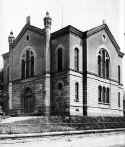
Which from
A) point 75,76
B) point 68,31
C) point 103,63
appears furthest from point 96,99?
point 68,31

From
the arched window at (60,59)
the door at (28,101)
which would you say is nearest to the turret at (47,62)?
the arched window at (60,59)

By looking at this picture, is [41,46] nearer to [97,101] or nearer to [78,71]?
[78,71]

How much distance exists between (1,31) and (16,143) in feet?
20.2

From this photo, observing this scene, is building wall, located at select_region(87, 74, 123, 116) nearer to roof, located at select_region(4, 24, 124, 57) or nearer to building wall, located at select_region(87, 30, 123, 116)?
building wall, located at select_region(87, 30, 123, 116)

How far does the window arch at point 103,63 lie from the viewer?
29.6 m

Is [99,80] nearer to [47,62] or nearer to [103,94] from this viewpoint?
[103,94]

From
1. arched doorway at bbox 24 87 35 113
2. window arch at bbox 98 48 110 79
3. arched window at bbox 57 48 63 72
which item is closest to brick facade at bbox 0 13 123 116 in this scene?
arched doorway at bbox 24 87 35 113

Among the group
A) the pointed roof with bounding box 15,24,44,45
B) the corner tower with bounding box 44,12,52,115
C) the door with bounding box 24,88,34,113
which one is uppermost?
the pointed roof with bounding box 15,24,44,45

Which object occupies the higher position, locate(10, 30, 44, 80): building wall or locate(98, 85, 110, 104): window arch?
locate(10, 30, 44, 80): building wall

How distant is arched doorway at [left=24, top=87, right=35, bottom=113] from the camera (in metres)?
28.1

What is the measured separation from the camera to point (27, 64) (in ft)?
97.3

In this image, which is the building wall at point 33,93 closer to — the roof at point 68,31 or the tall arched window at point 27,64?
the tall arched window at point 27,64

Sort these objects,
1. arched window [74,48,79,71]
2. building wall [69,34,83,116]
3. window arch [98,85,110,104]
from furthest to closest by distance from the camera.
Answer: window arch [98,85,110,104]
arched window [74,48,79,71]
building wall [69,34,83,116]

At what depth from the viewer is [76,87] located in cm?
2623
